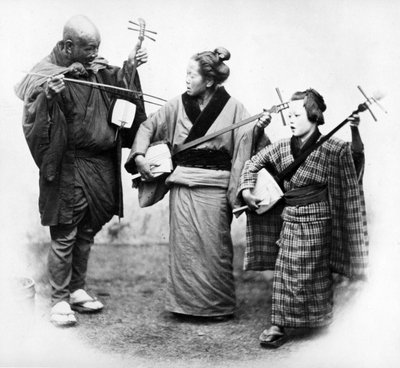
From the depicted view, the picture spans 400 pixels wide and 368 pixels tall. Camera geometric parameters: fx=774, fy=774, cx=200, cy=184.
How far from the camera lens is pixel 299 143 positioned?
5.25 metres

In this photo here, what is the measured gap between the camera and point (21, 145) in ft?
20.1

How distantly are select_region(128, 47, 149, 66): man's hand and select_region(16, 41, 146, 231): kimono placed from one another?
4.1 inches

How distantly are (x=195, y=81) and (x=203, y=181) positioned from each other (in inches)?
28.8

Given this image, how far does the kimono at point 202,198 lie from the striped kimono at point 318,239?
0.48 meters

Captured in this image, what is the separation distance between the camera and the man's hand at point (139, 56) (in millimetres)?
5727

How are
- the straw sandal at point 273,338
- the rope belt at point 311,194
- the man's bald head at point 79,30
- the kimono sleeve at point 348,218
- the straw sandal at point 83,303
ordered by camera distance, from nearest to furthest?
the kimono sleeve at point 348,218
the rope belt at point 311,194
the straw sandal at point 273,338
the man's bald head at point 79,30
the straw sandal at point 83,303

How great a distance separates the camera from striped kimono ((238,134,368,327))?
5141mm

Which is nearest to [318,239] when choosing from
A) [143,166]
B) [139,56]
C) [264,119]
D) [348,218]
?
[348,218]

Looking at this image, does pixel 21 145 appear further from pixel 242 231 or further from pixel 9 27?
pixel 242 231

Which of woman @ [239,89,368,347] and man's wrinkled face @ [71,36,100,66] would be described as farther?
man's wrinkled face @ [71,36,100,66]

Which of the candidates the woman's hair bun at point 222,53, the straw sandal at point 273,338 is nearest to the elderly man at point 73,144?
the woman's hair bun at point 222,53

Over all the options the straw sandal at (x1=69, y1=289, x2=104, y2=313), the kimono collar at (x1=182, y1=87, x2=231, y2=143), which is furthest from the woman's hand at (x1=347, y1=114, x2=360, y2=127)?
the straw sandal at (x1=69, y1=289, x2=104, y2=313)

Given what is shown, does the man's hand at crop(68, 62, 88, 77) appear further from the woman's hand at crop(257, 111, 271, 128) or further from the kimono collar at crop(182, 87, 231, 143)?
the woman's hand at crop(257, 111, 271, 128)

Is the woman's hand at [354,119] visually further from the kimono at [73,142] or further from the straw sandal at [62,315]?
the straw sandal at [62,315]
